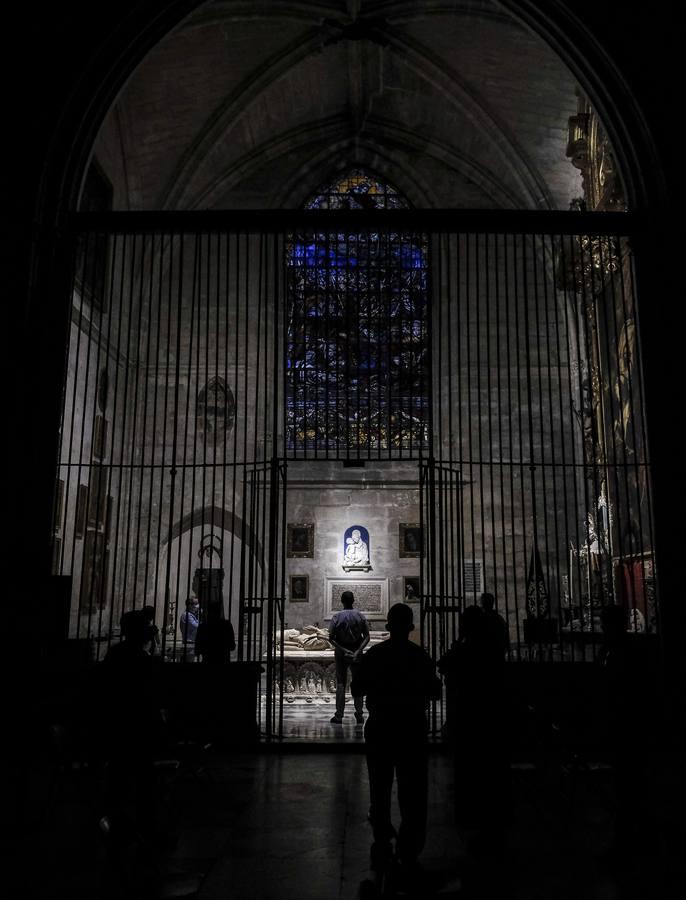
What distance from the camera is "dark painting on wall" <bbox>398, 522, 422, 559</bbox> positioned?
43.9 ft

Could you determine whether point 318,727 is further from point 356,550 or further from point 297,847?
point 356,550

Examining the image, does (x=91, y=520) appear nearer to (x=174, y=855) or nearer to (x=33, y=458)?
(x=33, y=458)

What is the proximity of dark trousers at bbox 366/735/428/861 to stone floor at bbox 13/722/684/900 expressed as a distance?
183 millimetres

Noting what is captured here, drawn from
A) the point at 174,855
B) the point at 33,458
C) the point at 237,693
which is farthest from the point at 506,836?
the point at 33,458

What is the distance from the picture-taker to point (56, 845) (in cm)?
349

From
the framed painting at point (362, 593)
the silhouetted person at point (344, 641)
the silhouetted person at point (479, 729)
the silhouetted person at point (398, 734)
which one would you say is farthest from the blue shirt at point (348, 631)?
the framed painting at point (362, 593)

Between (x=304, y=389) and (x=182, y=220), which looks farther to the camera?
(x=304, y=389)

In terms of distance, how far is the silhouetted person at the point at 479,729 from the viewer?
136 inches

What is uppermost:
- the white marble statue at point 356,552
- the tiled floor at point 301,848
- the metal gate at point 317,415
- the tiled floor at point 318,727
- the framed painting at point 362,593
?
the metal gate at point 317,415

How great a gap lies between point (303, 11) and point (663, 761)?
1159 cm

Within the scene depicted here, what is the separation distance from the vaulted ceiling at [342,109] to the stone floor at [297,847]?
10148mm

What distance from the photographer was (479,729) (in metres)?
3.54

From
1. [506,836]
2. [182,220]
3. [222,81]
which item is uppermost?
[222,81]

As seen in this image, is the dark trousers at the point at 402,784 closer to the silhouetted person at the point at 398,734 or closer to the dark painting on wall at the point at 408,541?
the silhouetted person at the point at 398,734
